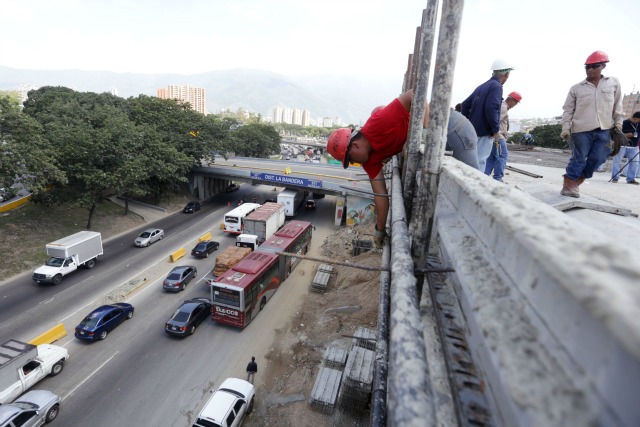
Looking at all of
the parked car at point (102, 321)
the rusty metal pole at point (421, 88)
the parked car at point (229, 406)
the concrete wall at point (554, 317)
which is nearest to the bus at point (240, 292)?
the parked car at point (229, 406)

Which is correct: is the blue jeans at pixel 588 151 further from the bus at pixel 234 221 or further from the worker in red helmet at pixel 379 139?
the bus at pixel 234 221

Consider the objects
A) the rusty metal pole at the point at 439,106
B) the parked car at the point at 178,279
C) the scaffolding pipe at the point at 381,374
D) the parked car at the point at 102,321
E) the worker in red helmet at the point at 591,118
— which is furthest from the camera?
the parked car at the point at 178,279

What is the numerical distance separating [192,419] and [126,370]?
3.62 metres

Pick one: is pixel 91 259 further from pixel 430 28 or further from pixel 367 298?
pixel 430 28

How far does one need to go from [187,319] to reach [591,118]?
46.2 ft

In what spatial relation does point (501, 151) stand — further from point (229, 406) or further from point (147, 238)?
point (147, 238)

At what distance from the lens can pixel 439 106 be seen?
96.0 inches

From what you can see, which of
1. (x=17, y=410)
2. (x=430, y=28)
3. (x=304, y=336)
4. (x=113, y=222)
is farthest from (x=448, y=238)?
(x=113, y=222)

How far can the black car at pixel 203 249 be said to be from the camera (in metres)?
20.4

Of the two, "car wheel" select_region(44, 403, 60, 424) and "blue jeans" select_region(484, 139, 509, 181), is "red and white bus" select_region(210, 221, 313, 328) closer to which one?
"car wheel" select_region(44, 403, 60, 424)

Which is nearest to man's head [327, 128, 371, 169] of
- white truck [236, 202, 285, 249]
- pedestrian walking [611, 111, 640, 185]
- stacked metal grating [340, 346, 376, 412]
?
stacked metal grating [340, 346, 376, 412]

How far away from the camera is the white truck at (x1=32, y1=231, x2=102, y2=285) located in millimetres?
16266

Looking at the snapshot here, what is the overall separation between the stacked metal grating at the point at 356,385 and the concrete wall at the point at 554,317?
9.33 metres

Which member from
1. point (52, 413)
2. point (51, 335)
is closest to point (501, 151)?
point (52, 413)
